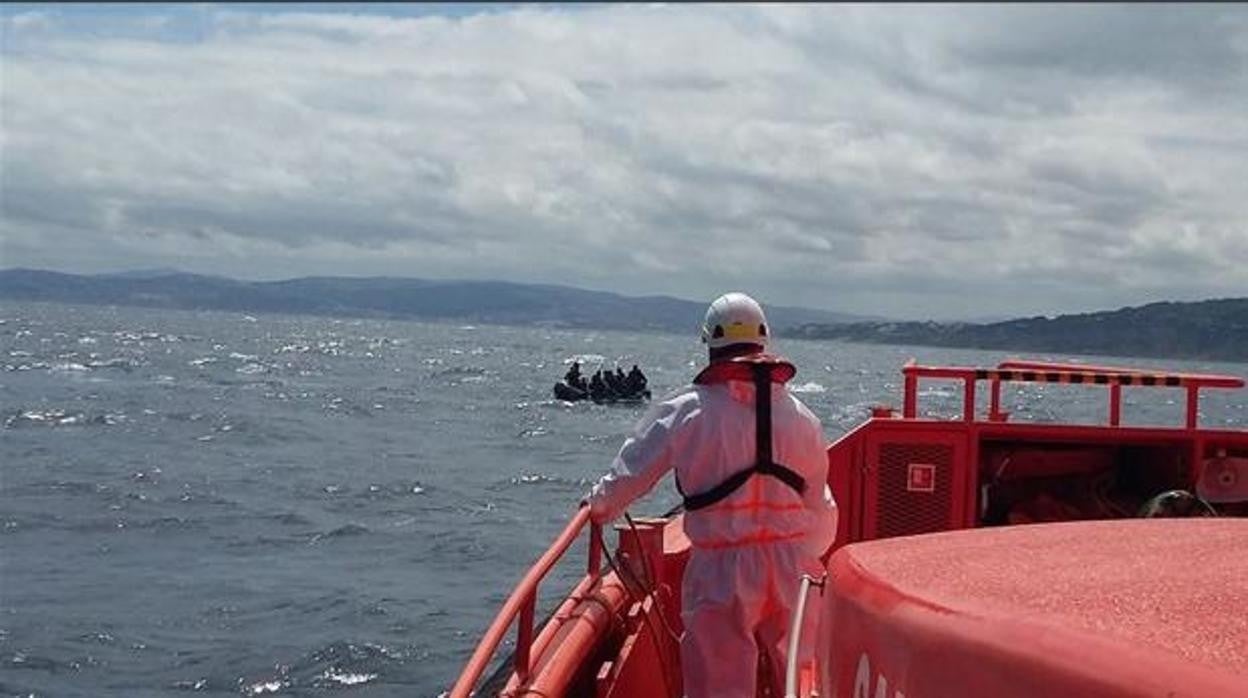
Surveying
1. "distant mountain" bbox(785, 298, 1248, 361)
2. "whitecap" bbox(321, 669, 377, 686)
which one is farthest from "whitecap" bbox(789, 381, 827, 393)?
"whitecap" bbox(321, 669, 377, 686)

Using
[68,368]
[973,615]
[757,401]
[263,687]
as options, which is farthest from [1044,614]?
[68,368]

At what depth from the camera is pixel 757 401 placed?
500cm

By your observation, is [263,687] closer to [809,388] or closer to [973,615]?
[973,615]

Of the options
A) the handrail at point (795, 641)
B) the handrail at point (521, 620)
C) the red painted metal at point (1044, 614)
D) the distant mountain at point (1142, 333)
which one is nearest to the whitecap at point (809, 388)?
the distant mountain at point (1142, 333)

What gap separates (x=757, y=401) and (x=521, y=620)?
0.93 meters

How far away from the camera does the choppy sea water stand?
43.7 ft

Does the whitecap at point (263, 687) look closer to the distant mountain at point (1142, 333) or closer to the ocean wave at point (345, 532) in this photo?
the ocean wave at point (345, 532)

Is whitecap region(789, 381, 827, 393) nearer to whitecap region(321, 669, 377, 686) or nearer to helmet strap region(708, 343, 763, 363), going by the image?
whitecap region(321, 669, 377, 686)

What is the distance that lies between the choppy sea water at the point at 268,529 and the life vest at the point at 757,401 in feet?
25.7

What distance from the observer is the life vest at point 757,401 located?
16.3ft

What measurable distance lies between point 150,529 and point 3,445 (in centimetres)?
1004

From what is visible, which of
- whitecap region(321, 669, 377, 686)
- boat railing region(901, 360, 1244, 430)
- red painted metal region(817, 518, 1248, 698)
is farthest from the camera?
whitecap region(321, 669, 377, 686)

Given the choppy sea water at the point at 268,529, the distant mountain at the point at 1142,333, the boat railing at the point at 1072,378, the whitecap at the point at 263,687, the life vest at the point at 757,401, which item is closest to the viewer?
the life vest at the point at 757,401

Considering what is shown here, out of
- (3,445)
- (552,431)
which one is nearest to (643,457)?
(3,445)
